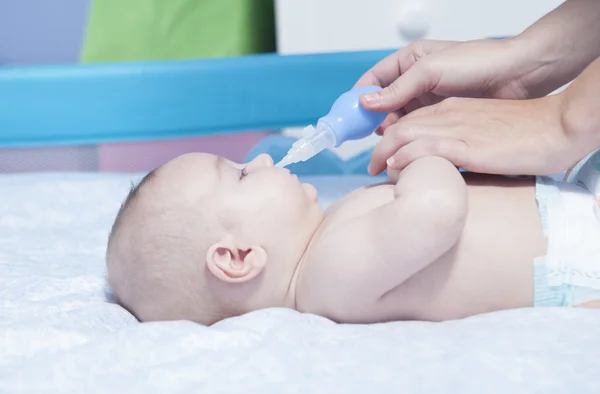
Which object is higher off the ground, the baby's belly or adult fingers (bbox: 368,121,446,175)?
adult fingers (bbox: 368,121,446,175)

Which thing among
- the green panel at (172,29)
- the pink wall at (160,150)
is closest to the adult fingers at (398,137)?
the pink wall at (160,150)

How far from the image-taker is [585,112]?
2.61 ft

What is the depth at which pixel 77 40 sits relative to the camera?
67.5 inches

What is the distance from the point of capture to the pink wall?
158cm

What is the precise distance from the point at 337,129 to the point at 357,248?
20 centimetres

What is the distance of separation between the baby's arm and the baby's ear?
Answer: 0.10 meters

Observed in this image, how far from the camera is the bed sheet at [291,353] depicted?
0.64 meters

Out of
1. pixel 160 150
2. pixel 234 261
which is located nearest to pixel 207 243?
pixel 234 261

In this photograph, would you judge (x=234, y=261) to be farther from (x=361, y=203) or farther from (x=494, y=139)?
(x=494, y=139)

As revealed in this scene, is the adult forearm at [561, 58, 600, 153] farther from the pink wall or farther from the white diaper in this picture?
the pink wall

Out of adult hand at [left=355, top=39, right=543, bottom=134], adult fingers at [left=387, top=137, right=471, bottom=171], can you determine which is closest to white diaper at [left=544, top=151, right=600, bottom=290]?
adult fingers at [left=387, top=137, right=471, bottom=171]

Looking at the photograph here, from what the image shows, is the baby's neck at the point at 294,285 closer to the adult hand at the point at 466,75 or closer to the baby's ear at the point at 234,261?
the baby's ear at the point at 234,261

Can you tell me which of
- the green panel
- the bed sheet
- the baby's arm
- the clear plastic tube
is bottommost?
the bed sheet

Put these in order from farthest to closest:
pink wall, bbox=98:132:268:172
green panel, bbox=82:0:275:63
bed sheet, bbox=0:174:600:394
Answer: green panel, bbox=82:0:275:63
pink wall, bbox=98:132:268:172
bed sheet, bbox=0:174:600:394
